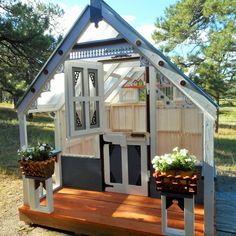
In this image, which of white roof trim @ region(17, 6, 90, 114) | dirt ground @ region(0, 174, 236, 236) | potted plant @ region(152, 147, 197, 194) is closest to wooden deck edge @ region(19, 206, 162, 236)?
dirt ground @ region(0, 174, 236, 236)

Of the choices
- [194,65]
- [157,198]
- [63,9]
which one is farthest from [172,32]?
[157,198]

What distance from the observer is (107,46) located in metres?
3.78

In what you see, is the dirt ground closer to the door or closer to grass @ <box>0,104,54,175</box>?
grass @ <box>0,104,54,175</box>

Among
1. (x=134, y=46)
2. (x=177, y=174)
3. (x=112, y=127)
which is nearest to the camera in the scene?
(x=177, y=174)

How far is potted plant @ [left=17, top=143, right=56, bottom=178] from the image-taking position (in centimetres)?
401

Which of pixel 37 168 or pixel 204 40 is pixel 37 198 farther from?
pixel 204 40

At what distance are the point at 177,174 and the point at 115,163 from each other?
203 centimetres

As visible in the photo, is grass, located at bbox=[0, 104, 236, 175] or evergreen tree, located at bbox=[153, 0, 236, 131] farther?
evergreen tree, located at bbox=[153, 0, 236, 131]

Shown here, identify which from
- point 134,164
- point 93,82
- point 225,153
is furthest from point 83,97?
point 225,153

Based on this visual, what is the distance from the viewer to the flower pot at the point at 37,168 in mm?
3997

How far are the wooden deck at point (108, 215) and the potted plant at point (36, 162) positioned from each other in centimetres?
68

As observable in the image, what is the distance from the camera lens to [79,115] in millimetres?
4223

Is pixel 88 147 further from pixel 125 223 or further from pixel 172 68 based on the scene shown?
pixel 172 68

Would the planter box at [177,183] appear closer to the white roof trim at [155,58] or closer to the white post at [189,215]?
the white post at [189,215]
